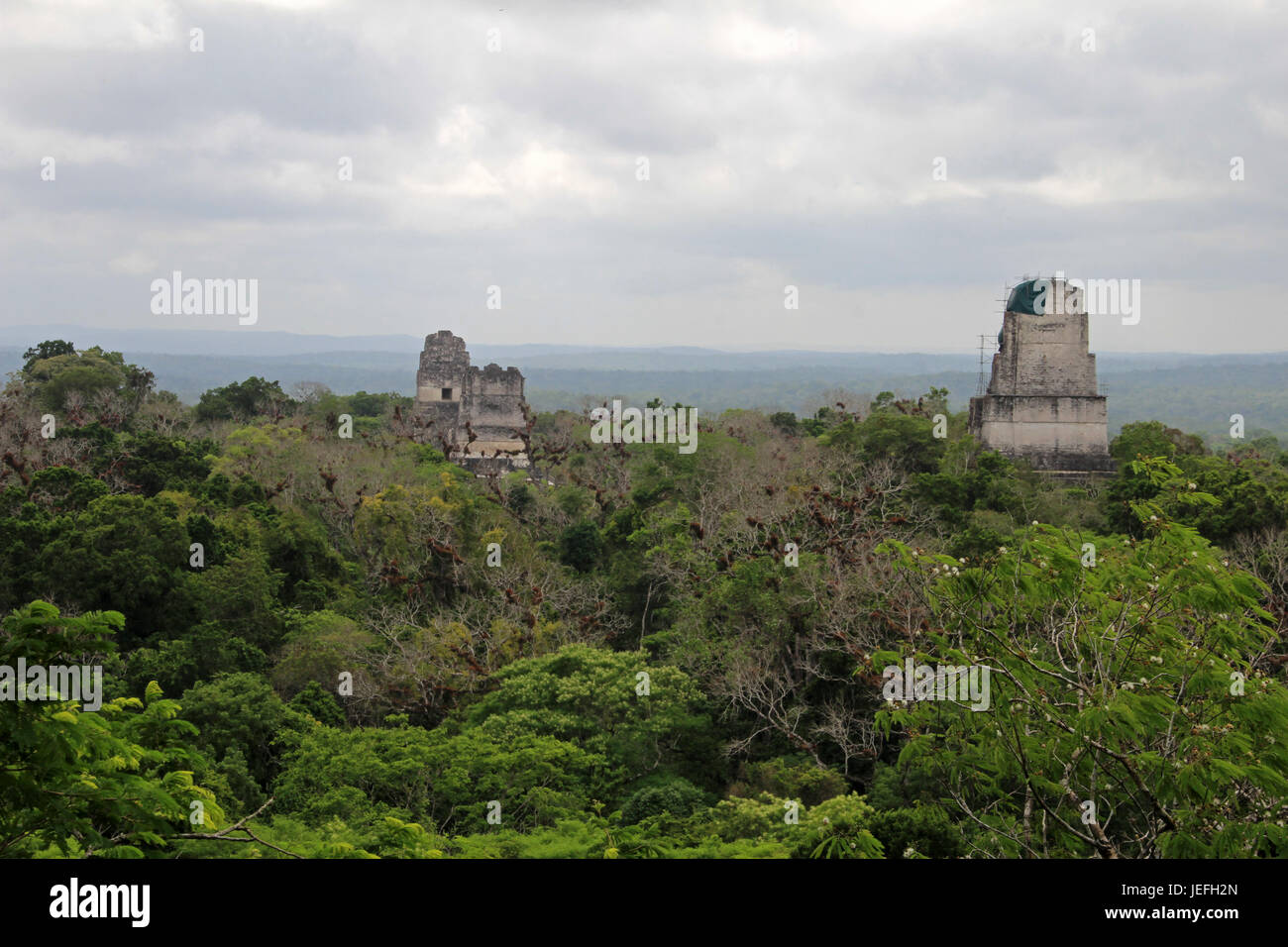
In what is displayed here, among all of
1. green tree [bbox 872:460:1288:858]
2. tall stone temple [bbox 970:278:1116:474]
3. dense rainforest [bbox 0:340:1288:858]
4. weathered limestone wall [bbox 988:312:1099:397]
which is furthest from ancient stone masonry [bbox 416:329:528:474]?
green tree [bbox 872:460:1288:858]

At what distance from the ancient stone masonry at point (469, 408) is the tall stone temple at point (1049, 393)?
51.9ft

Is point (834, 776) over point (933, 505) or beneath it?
beneath

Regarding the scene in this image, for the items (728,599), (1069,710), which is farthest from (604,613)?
(1069,710)

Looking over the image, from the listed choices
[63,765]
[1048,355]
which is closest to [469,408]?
[1048,355]

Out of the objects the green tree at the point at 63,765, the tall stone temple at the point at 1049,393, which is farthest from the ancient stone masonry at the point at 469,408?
the green tree at the point at 63,765

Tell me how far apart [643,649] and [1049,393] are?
1558 cm

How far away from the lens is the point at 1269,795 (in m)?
8.47

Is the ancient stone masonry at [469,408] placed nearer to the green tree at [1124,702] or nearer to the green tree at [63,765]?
the green tree at [1124,702]

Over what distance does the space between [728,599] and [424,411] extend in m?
24.8

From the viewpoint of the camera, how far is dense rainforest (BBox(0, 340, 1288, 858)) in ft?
28.1

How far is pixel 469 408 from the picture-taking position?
41.0m

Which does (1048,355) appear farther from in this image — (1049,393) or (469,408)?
(469,408)

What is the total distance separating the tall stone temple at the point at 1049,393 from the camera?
102 feet
